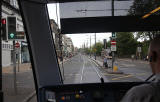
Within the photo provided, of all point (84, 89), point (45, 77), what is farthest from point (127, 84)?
point (45, 77)

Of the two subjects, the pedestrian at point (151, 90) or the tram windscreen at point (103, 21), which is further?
the tram windscreen at point (103, 21)

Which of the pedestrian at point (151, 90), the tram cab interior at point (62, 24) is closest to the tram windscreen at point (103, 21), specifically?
the tram cab interior at point (62, 24)

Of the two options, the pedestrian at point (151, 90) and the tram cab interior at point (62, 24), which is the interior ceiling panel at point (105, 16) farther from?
the pedestrian at point (151, 90)

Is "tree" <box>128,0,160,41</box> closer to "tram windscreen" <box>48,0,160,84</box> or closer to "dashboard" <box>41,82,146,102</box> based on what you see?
"tram windscreen" <box>48,0,160,84</box>

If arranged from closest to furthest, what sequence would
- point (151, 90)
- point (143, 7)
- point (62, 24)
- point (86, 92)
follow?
1. point (151, 90)
2. point (86, 92)
3. point (143, 7)
4. point (62, 24)

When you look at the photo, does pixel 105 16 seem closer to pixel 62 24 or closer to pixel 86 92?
pixel 62 24

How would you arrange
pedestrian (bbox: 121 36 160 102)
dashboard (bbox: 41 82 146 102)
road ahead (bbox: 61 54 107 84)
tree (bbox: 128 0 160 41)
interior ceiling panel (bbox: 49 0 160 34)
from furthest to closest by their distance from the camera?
road ahead (bbox: 61 54 107 84) → interior ceiling panel (bbox: 49 0 160 34) → tree (bbox: 128 0 160 41) → dashboard (bbox: 41 82 146 102) → pedestrian (bbox: 121 36 160 102)

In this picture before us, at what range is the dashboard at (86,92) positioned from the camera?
2.61 meters

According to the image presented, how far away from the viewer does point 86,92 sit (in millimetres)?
2689

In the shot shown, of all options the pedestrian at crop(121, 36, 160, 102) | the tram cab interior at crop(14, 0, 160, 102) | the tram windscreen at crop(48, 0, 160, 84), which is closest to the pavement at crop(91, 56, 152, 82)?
the tram windscreen at crop(48, 0, 160, 84)

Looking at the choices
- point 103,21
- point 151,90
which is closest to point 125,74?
point 103,21

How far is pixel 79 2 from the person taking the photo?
3.21m

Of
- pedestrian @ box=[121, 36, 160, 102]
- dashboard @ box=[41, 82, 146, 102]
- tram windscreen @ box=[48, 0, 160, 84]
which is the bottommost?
dashboard @ box=[41, 82, 146, 102]

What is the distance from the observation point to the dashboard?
8.57ft
